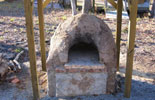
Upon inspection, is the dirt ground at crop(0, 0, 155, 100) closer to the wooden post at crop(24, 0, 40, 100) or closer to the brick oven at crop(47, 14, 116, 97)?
the brick oven at crop(47, 14, 116, 97)

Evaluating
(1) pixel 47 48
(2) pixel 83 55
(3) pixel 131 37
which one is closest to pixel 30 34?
(2) pixel 83 55

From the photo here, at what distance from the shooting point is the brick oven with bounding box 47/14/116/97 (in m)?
4.20

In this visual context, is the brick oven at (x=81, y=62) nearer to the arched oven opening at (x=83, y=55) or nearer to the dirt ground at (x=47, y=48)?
the arched oven opening at (x=83, y=55)

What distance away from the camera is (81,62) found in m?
4.29

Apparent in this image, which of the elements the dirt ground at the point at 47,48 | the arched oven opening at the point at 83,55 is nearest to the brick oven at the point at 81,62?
the arched oven opening at the point at 83,55

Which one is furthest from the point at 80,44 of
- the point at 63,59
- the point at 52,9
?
the point at 52,9

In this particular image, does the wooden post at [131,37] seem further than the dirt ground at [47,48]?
No

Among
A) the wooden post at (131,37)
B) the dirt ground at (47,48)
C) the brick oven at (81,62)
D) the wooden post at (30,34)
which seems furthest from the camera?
the dirt ground at (47,48)

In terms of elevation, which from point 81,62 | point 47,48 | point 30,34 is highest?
point 30,34

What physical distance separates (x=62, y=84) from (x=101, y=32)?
1373 millimetres

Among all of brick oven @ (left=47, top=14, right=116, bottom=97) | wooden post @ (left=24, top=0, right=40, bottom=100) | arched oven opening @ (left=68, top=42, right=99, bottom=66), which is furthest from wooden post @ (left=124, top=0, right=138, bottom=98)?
wooden post @ (left=24, top=0, right=40, bottom=100)

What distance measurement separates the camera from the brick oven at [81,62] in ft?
13.8

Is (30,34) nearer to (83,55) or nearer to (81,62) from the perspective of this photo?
(81,62)

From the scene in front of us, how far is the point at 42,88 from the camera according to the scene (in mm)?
4848
